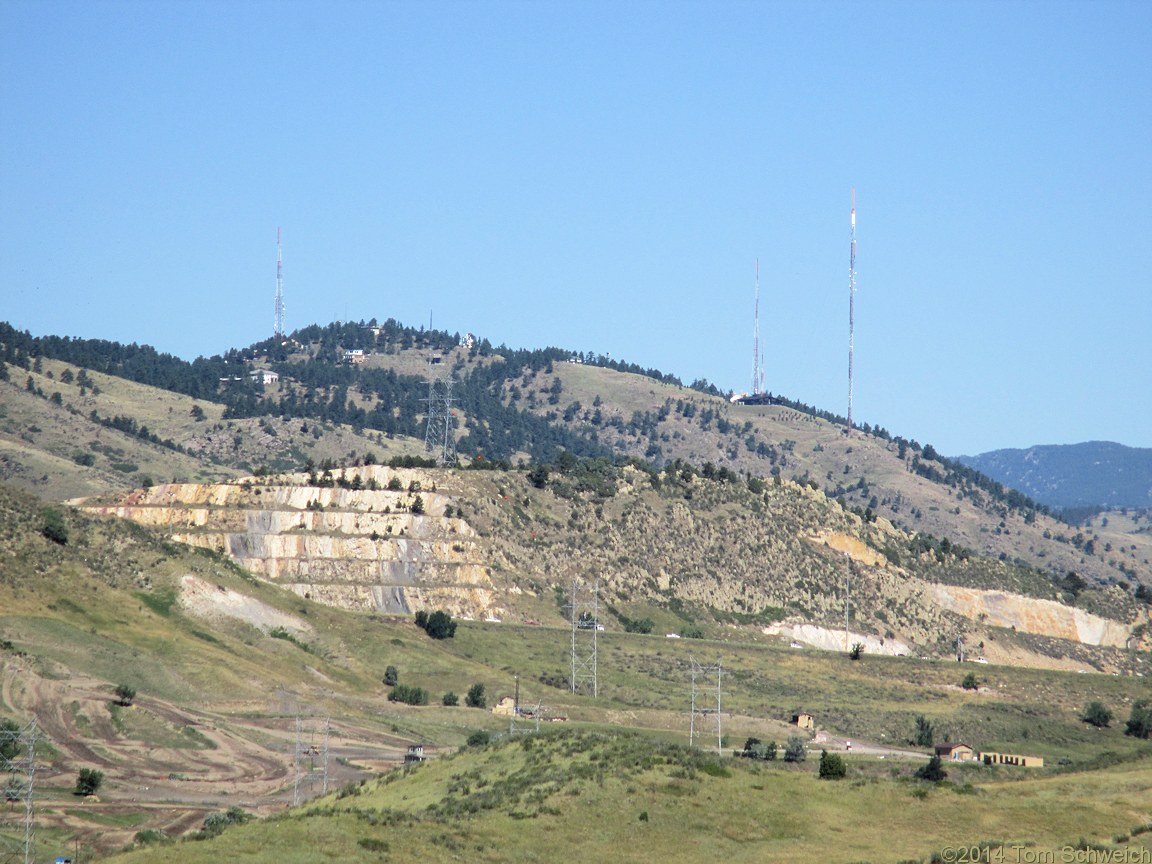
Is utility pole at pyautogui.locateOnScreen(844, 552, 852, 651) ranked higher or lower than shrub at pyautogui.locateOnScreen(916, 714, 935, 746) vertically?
higher

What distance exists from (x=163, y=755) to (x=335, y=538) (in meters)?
62.1

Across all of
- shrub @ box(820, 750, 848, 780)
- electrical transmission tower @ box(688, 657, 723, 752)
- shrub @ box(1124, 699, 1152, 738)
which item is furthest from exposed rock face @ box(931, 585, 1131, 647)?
shrub @ box(820, 750, 848, 780)

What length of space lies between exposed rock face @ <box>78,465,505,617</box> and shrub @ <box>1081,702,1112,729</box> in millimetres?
52131

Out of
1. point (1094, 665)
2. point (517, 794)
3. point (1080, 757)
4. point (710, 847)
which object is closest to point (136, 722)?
point (517, 794)

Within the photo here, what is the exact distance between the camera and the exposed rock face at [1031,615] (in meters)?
187

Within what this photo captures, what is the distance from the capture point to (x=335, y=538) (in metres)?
157

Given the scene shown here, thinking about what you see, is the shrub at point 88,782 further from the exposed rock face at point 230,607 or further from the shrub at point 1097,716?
the shrub at point 1097,716

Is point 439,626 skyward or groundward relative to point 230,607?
groundward

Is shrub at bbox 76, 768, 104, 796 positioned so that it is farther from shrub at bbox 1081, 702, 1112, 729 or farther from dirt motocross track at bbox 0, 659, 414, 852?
shrub at bbox 1081, 702, 1112, 729

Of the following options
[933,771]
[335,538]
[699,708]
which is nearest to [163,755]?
[933,771]

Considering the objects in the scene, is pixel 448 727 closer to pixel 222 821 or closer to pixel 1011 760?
pixel 1011 760

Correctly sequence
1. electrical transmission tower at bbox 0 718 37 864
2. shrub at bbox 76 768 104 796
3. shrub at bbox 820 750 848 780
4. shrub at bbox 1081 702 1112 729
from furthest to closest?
shrub at bbox 1081 702 1112 729, shrub at bbox 76 768 104 796, shrub at bbox 820 750 848 780, electrical transmission tower at bbox 0 718 37 864

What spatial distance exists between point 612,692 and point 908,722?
22899 millimetres

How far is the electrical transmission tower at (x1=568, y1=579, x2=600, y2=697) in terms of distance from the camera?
13062cm
